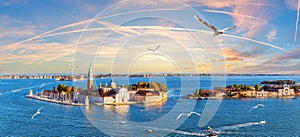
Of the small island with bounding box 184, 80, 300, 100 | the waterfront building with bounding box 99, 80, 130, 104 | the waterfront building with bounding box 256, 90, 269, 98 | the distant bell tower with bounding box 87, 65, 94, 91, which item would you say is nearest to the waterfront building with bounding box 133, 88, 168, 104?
the waterfront building with bounding box 99, 80, 130, 104

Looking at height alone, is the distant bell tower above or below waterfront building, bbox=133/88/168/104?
above

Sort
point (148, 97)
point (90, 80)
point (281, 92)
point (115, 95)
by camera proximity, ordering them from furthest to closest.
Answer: point (281, 92)
point (90, 80)
point (115, 95)
point (148, 97)

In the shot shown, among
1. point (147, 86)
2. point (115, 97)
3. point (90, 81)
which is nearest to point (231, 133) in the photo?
point (115, 97)

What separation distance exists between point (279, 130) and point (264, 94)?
9.10 meters

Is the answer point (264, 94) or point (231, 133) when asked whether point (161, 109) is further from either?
point (264, 94)

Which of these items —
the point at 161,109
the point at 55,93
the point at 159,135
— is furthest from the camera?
the point at 55,93

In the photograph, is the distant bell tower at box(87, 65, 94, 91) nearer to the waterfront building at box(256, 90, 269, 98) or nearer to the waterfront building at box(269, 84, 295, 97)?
the waterfront building at box(256, 90, 269, 98)

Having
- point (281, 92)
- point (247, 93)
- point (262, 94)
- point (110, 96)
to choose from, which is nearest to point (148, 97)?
point (110, 96)

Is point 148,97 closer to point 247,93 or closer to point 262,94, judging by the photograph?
point 247,93

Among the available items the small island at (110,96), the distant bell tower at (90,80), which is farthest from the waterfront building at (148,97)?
the distant bell tower at (90,80)

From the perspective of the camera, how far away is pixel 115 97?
37.8 ft

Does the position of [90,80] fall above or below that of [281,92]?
above

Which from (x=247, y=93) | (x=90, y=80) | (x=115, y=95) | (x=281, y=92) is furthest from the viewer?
(x=281, y=92)

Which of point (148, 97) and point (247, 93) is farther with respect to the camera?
point (247, 93)
